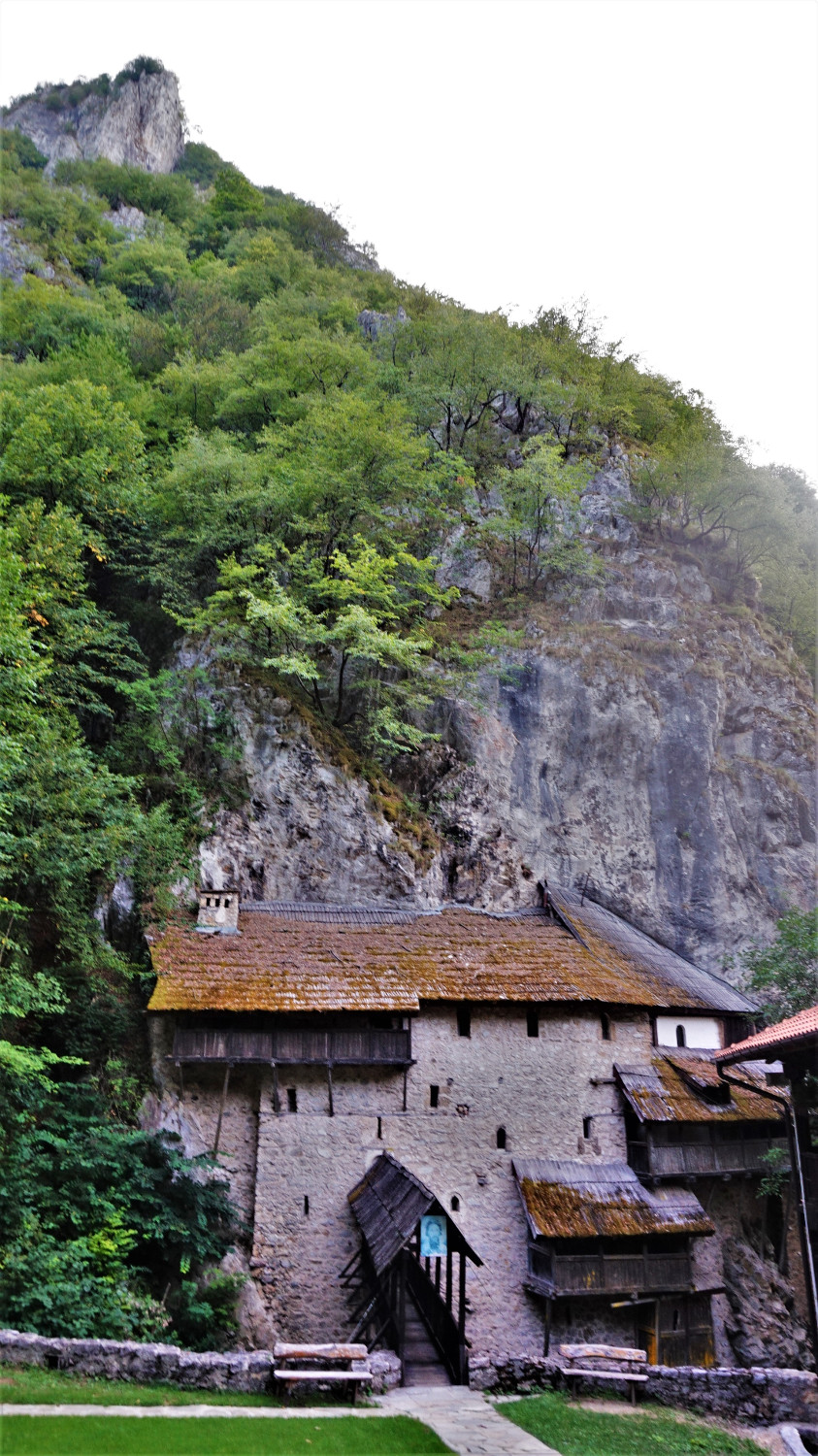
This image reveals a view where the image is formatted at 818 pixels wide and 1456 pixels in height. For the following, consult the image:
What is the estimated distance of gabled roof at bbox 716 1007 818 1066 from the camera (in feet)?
46.9

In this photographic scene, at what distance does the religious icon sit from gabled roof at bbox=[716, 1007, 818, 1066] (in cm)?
643

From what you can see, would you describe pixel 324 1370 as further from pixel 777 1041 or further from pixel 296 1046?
pixel 777 1041

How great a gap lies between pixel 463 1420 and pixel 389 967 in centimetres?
975

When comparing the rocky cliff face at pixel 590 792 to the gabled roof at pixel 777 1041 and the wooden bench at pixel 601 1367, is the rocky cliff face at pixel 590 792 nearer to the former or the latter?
the gabled roof at pixel 777 1041

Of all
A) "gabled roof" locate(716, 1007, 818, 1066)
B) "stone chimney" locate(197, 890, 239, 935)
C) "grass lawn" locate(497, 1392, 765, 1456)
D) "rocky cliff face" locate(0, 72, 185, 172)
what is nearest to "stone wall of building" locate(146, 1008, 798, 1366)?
"stone chimney" locate(197, 890, 239, 935)

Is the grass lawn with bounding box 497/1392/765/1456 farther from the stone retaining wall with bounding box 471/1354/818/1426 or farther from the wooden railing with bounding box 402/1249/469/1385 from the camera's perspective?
the wooden railing with bounding box 402/1249/469/1385

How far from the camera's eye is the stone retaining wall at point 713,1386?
14.7 m

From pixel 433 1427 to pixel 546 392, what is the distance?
3670 centimetres

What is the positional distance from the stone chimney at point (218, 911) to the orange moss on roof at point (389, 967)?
21 centimetres

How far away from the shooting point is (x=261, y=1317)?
17.9m

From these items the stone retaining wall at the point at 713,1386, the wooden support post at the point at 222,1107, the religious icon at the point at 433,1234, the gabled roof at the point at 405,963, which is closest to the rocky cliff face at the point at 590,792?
the gabled roof at the point at 405,963

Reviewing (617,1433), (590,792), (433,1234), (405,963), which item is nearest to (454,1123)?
(405,963)

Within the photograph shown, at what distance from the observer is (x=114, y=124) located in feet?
209

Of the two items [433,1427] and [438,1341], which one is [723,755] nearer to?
[438,1341]
